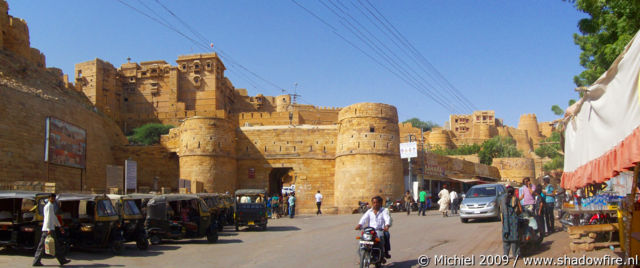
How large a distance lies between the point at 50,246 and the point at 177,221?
3.83m

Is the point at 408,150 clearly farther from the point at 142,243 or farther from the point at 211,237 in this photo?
the point at 142,243

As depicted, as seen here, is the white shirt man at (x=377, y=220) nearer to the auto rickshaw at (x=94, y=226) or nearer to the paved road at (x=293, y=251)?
the paved road at (x=293, y=251)

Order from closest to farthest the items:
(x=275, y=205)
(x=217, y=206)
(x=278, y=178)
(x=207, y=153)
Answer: (x=217, y=206), (x=275, y=205), (x=207, y=153), (x=278, y=178)

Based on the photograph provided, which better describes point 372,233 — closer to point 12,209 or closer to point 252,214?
point 12,209

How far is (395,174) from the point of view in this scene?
1143 inches

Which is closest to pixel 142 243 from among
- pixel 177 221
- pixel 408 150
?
pixel 177 221

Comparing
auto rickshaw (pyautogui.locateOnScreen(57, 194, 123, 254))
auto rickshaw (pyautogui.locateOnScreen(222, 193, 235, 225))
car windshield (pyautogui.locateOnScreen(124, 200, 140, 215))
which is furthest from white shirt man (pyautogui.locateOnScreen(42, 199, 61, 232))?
auto rickshaw (pyautogui.locateOnScreen(222, 193, 235, 225))

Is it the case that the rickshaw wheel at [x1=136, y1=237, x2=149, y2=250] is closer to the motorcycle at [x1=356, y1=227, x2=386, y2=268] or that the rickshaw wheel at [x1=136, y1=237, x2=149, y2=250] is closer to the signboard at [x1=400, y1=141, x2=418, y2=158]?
the motorcycle at [x1=356, y1=227, x2=386, y2=268]

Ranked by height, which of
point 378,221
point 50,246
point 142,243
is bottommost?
point 142,243

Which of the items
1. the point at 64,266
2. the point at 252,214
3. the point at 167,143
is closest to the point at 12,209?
the point at 64,266

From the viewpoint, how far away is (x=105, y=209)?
1016cm

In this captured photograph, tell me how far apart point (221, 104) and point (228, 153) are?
32.0m

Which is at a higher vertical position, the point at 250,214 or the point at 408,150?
the point at 408,150

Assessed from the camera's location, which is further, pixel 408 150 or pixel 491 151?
pixel 491 151
